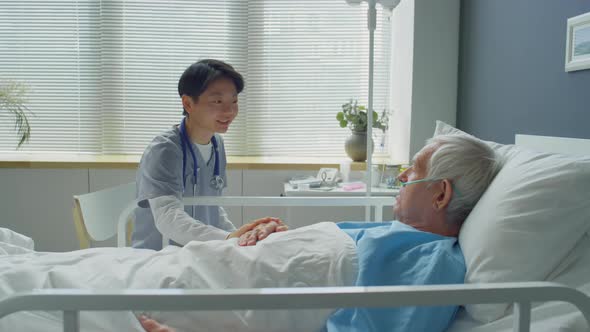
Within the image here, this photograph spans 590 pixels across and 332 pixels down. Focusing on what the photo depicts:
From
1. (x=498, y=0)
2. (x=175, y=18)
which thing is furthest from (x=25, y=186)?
(x=498, y=0)

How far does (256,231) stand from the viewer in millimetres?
1385

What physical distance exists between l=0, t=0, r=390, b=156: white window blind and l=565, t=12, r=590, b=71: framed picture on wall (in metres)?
1.80

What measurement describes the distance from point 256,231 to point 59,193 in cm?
208

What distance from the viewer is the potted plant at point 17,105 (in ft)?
10.7

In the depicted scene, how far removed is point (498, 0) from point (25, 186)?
2.83 metres

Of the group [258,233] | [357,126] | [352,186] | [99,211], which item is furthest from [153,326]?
[357,126]

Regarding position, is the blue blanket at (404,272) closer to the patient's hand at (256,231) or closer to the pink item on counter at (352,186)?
the patient's hand at (256,231)

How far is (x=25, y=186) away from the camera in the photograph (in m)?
2.99

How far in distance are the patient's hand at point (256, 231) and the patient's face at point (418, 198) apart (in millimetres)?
368

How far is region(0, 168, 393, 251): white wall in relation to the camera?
9.77ft

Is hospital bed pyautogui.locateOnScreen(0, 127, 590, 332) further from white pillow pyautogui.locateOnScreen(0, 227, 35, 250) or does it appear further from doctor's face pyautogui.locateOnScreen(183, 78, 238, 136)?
doctor's face pyautogui.locateOnScreen(183, 78, 238, 136)

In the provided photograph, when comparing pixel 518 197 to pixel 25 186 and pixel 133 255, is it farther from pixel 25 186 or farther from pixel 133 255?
pixel 25 186

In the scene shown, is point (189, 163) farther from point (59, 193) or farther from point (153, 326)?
point (59, 193)

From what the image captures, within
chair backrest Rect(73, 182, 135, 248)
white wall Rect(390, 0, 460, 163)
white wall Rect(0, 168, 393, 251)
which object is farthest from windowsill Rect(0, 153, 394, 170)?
chair backrest Rect(73, 182, 135, 248)
